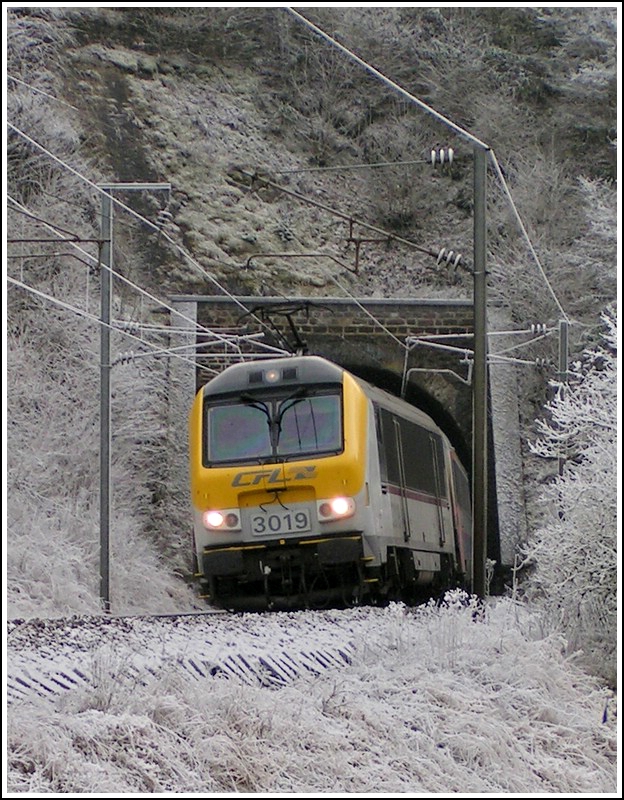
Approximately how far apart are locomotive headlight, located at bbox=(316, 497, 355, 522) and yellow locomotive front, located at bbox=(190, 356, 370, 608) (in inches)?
0.4

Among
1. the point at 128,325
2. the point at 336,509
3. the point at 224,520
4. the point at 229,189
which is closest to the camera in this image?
the point at 336,509

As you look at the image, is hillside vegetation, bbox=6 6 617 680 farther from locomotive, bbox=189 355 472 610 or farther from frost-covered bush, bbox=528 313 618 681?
frost-covered bush, bbox=528 313 618 681

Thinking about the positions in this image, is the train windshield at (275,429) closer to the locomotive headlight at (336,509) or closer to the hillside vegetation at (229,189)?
the locomotive headlight at (336,509)

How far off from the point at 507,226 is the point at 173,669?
97.7ft

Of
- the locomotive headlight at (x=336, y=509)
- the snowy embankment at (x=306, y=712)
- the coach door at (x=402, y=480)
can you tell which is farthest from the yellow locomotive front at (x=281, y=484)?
the snowy embankment at (x=306, y=712)

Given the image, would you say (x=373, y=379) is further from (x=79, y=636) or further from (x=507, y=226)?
(x=79, y=636)

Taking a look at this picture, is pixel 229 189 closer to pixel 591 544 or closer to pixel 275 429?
pixel 275 429

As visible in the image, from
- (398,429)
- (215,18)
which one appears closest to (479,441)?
(398,429)

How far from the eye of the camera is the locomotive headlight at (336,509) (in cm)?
1369

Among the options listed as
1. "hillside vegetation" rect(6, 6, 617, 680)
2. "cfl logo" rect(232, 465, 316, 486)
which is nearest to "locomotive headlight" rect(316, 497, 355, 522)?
"cfl logo" rect(232, 465, 316, 486)

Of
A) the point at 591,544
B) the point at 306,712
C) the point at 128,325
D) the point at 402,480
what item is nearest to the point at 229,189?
the point at 128,325

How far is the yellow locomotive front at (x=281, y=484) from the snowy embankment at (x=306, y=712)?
3.18 m

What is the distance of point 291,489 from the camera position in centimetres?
1385

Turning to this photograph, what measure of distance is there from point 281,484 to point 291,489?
12 centimetres
